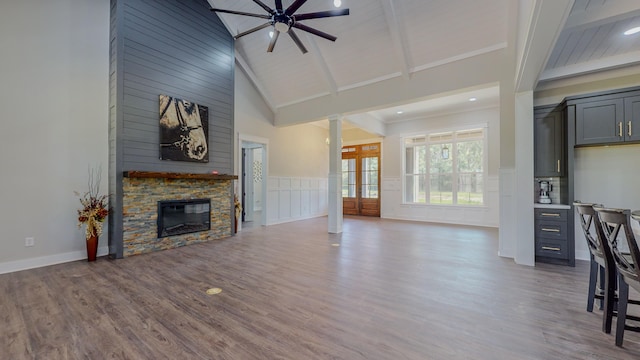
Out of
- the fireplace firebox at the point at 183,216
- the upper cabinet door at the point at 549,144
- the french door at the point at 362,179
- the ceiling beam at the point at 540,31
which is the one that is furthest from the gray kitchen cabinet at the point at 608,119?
the fireplace firebox at the point at 183,216

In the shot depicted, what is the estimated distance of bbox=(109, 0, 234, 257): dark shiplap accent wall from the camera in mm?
4289

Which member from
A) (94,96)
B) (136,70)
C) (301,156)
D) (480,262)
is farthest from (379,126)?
(94,96)

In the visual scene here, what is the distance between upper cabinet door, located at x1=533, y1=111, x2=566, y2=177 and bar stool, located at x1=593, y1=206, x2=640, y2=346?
94.8 inches

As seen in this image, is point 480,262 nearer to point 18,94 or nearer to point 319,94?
point 319,94

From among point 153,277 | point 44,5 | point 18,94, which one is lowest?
point 153,277

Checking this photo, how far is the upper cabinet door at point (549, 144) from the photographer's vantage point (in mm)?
4012

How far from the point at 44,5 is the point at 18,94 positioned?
1417 millimetres

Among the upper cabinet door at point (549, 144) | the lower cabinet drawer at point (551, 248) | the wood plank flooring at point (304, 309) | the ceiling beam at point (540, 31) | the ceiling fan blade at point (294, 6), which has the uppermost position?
the ceiling fan blade at point (294, 6)

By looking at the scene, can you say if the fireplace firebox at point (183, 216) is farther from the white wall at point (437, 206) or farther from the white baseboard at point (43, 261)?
the white wall at point (437, 206)

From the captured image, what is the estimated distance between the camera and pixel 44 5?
3885 millimetres

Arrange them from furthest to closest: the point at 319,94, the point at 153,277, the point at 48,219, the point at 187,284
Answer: the point at 319,94
the point at 48,219
the point at 153,277
the point at 187,284

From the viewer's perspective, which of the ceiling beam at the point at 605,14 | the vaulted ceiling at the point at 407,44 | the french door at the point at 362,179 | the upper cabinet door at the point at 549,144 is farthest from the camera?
the french door at the point at 362,179

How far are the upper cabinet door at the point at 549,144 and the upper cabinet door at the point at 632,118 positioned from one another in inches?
24.8

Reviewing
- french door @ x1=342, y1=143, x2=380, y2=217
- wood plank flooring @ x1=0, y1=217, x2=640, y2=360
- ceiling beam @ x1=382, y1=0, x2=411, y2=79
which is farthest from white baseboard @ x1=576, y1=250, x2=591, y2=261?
french door @ x1=342, y1=143, x2=380, y2=217
